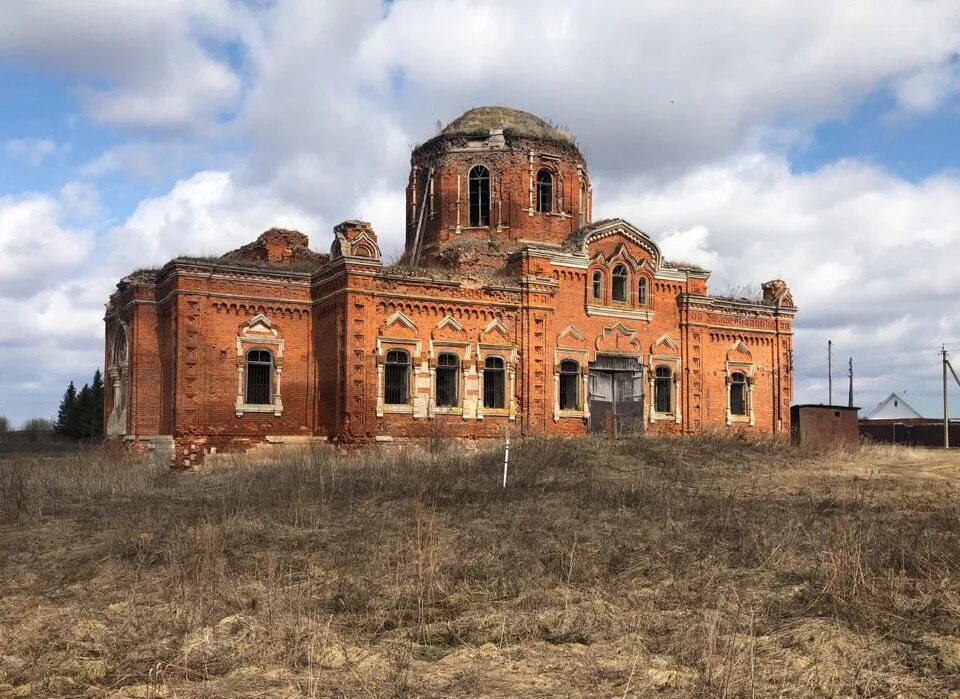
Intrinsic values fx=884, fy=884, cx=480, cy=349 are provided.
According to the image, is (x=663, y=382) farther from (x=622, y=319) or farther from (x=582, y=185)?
(x=582, y=185)

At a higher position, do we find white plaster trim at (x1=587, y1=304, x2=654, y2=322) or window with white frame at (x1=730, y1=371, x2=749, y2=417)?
white plaster trim at (x1=587, y1=304, x2=654, y2=322)

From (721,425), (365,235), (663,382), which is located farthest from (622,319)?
(365,235)

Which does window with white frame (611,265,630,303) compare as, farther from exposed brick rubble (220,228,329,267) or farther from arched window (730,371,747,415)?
exposed brick rubble (220,228,329,267)

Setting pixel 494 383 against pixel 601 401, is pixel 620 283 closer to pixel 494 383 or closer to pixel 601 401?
pixel 601 401

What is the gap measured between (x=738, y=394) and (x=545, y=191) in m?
9.12

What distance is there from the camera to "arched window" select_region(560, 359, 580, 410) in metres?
25.5

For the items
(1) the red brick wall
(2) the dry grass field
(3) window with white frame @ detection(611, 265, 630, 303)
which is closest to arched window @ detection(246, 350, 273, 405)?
(1) the red brick wall

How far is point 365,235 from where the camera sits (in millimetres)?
22750

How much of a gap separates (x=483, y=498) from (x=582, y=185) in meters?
18.1

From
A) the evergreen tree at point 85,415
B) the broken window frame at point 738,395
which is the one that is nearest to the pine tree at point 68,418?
the evergreen tree at point 85,415

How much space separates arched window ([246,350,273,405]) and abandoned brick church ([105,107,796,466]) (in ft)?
0.18

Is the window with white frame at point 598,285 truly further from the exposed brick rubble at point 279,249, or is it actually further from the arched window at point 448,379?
the exposed brick rubble at point 279,249

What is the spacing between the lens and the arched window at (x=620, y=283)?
26625 mm

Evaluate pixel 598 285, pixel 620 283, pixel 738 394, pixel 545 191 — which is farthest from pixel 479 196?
pixel 738 394
